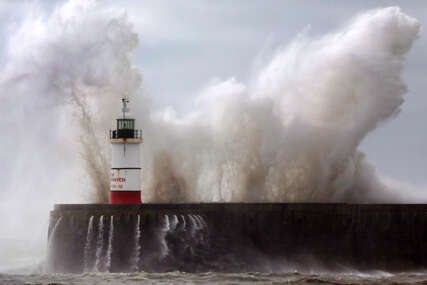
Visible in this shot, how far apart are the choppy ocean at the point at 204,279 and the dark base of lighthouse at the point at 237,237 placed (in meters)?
0.88

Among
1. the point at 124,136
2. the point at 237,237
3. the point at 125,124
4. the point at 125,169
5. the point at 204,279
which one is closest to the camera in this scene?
the point at 204,279

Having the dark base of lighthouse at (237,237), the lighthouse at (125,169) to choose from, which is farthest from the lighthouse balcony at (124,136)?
the dark base of lighthouse at (237,237)

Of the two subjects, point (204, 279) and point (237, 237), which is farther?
point (237, 237)

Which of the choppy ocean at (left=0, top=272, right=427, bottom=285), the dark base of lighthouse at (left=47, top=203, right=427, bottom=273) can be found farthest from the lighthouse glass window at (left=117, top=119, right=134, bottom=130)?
the choppy ocean at (left=0, top=272, right=427, bottom=285)

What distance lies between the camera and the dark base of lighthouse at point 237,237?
1244 inches

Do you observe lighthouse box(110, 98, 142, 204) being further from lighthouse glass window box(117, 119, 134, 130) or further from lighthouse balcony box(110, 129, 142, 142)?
lighthouse glass window box(117, 119, 134, 130)

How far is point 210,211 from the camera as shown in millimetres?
32938

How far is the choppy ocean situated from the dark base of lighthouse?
2.88 ft

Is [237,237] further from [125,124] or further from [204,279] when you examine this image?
[125,124]

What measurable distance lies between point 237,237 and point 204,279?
137 inches

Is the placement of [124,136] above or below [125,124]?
below

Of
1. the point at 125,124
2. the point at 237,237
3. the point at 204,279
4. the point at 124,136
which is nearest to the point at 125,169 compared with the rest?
the point at 124,136

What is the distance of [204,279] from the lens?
29656 millimetres

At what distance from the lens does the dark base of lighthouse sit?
1244 inches
